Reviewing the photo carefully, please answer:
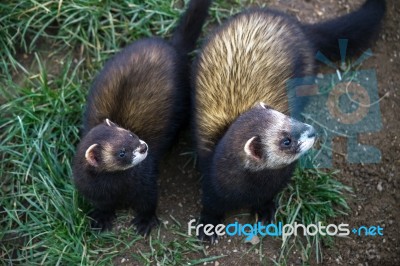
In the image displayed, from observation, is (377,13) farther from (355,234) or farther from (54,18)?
(54,18)

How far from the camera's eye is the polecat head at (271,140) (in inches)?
126

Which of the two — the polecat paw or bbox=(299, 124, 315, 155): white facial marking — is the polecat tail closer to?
bbox=(299, 124, 315, 155): white facial marking

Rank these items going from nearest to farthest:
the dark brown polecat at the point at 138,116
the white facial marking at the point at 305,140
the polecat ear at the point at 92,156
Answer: the white facial marking at the point at 305,140 → the polecat ear at the point at 92,156 → the dark brown polecat at the point at 138,116

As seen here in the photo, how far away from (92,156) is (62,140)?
35.6 inches

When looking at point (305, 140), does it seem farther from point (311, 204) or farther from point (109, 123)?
point (109, 123)

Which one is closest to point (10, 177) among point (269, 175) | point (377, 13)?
point (269, 175)

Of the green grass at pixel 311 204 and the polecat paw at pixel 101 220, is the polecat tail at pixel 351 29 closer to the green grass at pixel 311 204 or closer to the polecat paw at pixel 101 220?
the green grass at pixel 311 204

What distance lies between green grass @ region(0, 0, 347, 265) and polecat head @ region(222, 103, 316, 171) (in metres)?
0.84

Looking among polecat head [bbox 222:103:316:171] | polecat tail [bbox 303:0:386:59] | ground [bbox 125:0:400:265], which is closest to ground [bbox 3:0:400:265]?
ground [bbox 125:0:400:265]

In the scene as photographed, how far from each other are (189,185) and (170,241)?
0.49 metres

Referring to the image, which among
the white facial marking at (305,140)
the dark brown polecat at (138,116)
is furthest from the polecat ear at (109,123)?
the white facial marking at (305,140)

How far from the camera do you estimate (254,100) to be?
3721 millimetres

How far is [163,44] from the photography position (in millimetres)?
4133

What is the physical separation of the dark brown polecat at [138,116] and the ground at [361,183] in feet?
0.91
